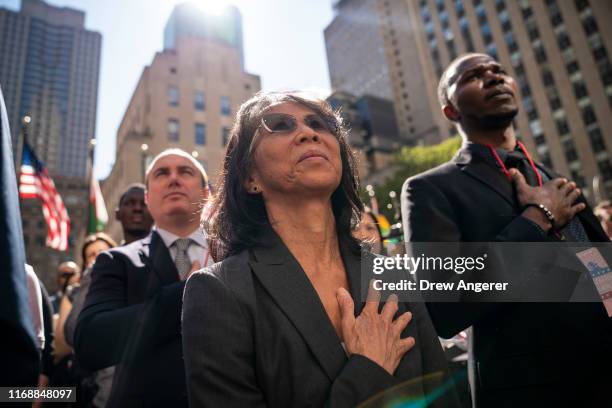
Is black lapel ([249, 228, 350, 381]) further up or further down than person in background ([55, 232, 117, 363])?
further down

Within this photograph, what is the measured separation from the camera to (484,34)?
58062 millimetres

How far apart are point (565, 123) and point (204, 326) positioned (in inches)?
2275

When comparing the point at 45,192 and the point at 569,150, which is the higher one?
the point at 569,150

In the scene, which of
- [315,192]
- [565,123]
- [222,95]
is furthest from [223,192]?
[565,123]

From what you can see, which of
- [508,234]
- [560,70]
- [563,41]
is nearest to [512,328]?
[508,234]

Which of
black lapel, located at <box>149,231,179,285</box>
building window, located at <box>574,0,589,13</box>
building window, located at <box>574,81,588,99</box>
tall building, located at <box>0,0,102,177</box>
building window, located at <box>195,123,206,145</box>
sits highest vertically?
tall building, located at <box>0,0,102,177</box>

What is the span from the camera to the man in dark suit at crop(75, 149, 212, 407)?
2457mm

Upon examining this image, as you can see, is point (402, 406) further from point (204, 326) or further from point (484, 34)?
point (484, 34)

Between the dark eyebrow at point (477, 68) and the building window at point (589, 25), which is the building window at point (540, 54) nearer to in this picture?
the building window at point (589, 25)

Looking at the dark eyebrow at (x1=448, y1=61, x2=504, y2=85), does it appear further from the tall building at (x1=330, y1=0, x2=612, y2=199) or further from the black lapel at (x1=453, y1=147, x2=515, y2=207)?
the tall building at (x1=330, y1=0, x2=612, y2=199)

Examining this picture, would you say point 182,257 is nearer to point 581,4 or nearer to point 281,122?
Answer: point 281,122

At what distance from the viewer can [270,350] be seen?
64.7 inches

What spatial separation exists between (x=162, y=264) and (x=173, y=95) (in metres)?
34.1

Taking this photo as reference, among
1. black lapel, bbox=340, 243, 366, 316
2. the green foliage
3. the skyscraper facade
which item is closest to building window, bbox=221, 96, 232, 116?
the green foliage
